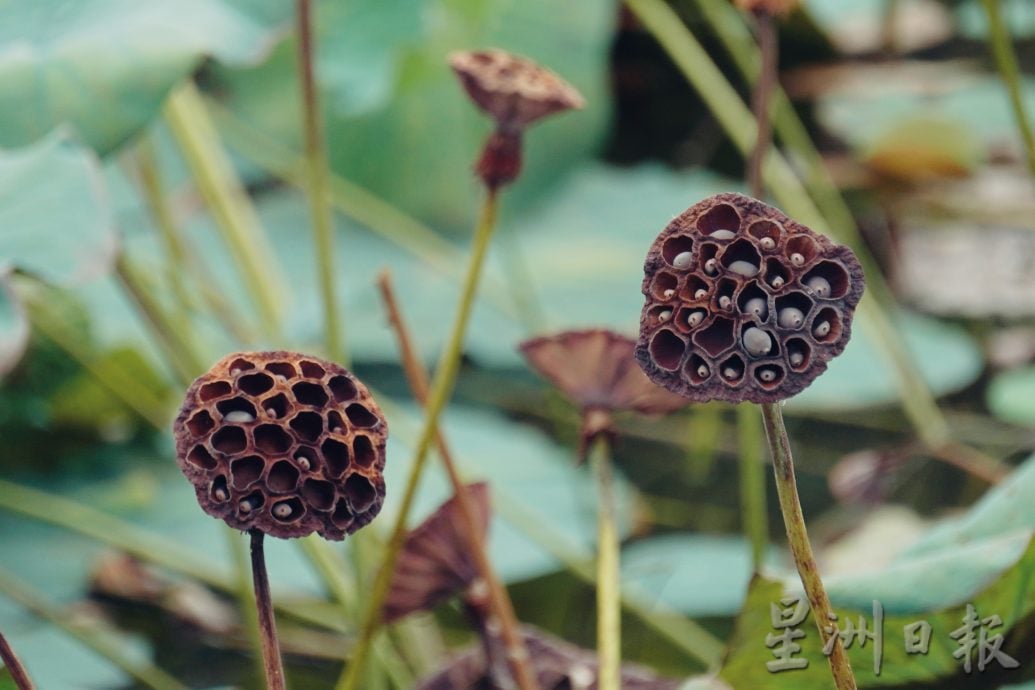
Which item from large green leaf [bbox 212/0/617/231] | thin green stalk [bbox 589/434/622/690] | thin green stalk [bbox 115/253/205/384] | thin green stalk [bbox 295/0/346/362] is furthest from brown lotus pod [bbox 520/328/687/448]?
large green leaf [bbox 212/0/617/231]

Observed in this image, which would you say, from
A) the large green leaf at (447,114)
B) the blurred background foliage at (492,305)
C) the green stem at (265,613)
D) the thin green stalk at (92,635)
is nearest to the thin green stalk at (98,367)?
the blurred background foliage at (492,305)

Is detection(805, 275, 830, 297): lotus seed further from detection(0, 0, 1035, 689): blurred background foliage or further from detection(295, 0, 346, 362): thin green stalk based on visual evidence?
detection(295, 0, 346, 362): thin green stalk

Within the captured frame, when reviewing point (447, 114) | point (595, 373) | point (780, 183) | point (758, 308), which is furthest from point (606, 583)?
point (447, 114)

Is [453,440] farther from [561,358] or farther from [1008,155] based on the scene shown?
[1008,155]

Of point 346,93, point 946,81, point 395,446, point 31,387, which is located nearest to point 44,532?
point 31,387

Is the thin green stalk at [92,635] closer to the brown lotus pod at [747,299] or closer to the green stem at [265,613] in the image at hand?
the green stem at [265,613]

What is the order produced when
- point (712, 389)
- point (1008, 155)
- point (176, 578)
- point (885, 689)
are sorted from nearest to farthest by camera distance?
point (712, 389)
point (885, 689)
point (176, 578)
point (1008, 155)

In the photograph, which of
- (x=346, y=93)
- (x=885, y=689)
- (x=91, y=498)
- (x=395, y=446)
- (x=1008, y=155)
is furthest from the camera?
(x=1008, y=155)
